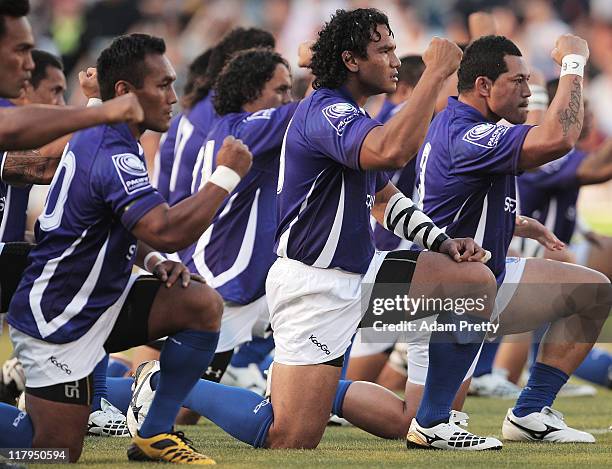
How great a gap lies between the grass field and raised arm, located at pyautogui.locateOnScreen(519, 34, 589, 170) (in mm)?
1417

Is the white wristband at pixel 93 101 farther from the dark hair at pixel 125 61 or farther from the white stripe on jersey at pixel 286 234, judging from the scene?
the white stripe on jersey at pixel 286 234

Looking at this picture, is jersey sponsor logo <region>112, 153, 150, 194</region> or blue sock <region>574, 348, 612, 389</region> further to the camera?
Result: blue sock <region>574, 348, 612, 389</region>

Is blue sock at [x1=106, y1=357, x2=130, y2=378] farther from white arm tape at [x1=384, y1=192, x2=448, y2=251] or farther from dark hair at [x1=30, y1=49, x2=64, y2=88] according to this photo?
white arm tape at [x1=384, y1=192, x2=448, y2=251]

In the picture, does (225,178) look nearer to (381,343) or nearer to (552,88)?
(381,343)

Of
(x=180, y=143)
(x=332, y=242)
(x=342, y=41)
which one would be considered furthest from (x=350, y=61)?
(x=180, y=143)

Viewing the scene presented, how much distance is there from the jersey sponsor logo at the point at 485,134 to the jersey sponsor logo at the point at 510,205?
1.34 ft

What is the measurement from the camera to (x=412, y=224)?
20.1ft

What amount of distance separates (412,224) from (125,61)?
5.62ft

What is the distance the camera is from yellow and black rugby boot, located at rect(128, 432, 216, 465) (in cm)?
518

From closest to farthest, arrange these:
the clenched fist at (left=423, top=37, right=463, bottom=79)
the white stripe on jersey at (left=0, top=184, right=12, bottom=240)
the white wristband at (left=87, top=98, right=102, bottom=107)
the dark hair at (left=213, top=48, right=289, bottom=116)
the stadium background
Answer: the clenched fist at (left=423, top=37, right=463, bottom=79)
the white wristband at (left=87, top=98, right=102, bottom=107)
the white stripe on jersey at (left=0, top=184, right=12, bottom=240)
the dark hair at (left=213, top=48, right=289, bottom=116)
the stadium background

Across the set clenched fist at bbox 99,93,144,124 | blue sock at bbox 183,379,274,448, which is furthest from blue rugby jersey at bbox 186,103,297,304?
clenched fist at bbox 99,93,144,124

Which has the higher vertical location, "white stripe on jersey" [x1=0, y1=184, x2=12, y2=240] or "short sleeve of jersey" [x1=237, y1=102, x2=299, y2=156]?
"short sleeve of jersey" [x1=237, y1=102, x2=299, y2=156]

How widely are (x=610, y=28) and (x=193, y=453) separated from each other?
62.6ft

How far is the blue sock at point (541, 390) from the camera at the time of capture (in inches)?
256
